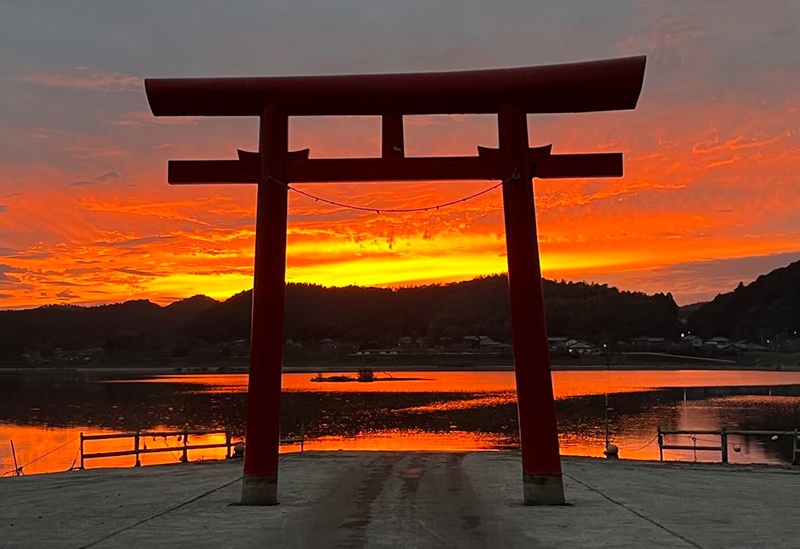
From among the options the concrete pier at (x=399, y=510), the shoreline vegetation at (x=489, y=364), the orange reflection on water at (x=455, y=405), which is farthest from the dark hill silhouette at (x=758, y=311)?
the concrete pier at (x=399, y=510)

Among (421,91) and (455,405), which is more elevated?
(421,91)

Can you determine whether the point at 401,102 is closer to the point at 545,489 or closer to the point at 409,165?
the point at 409,165

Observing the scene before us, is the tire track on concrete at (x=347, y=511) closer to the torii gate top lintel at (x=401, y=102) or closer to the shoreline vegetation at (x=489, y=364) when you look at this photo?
the torii gate top lintel at (x=401, y=102)

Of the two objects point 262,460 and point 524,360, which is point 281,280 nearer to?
point 262,460

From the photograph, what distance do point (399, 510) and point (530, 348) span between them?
8.08 feet

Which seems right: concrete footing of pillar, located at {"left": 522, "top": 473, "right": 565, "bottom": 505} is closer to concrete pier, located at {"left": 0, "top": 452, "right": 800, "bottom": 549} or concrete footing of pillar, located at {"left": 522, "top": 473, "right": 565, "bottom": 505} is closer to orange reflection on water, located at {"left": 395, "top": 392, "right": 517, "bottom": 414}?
concrete pier, located at {"left": 0, "top": 452, "right": 800, "bottom": 549}

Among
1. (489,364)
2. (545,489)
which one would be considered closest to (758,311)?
(489,364)

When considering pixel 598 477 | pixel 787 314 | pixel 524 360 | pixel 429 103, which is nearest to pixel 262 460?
pixel 524 360

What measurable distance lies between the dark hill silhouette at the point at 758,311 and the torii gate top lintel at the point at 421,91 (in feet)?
424

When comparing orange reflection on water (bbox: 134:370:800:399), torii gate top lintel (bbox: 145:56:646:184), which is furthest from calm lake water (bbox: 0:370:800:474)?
torii gate top lintel (bbox: 145:56:646:184)

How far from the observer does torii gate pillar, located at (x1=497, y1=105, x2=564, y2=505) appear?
8.99 meters

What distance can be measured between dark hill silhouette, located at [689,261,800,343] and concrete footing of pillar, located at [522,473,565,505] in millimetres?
129581

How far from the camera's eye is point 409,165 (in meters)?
9.58

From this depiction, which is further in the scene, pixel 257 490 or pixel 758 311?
pixel 758 311
